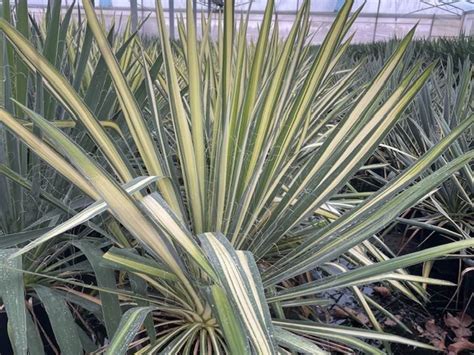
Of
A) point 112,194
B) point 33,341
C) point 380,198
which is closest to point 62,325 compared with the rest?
point 33,341

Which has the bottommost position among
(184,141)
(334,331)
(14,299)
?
(334,331)

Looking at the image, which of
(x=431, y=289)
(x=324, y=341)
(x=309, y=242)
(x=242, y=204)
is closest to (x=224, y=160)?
(x=242, y=204)

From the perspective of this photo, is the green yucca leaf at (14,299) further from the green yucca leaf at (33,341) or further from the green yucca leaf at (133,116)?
the green yucca leaf at (133,116)

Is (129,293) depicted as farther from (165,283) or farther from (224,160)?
(224,160)

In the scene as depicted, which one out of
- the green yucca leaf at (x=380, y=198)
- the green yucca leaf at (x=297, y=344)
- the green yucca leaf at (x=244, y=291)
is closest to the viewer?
the green yucca leaf at (x=244, y=291)

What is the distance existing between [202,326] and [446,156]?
3.08ft

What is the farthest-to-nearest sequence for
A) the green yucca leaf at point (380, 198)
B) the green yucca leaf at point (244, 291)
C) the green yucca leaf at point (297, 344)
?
the green yucca leaf at point (380, 198)
the green yucca leaf at point (297, 344)
the green yucca leaf at point (244, 291)

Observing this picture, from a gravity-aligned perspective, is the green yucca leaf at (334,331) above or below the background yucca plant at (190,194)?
below

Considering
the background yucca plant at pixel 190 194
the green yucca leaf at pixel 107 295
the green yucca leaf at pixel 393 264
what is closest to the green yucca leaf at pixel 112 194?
the background yucca plant at pixel 190 194

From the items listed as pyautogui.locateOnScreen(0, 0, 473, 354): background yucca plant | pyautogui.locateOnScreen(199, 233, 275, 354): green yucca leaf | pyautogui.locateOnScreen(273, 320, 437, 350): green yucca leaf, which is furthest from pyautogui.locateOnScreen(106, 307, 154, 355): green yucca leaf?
pyautogui.locateOnScreen(273, 320, 437, 350): green yucca leaf

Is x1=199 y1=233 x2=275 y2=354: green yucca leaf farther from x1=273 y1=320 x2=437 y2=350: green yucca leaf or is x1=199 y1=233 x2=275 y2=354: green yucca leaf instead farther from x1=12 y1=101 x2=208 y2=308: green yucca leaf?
x1=273 y1=320 x2=437 y2=350: green yucca leaf

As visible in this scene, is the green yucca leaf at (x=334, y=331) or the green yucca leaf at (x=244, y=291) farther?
the green yucca leaf at (x=334, y=331)

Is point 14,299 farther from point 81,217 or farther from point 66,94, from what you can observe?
point 66,94

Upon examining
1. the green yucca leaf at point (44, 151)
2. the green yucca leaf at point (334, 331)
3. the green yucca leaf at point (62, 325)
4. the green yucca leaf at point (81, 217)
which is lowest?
the green yucca leaf at point (334, 331)
